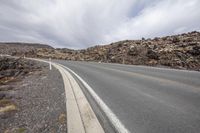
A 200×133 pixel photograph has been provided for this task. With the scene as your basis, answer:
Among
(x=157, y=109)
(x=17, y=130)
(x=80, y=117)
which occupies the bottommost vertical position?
(x=17, y=130)

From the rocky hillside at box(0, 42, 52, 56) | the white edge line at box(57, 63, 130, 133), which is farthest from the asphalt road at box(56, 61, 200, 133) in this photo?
the rocky hillside at box(0, 42, 52, 56)

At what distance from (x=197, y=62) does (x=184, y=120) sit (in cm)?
1773

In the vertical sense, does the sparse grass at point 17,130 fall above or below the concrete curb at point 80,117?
below

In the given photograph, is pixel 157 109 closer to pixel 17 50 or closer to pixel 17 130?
pixel 17 130

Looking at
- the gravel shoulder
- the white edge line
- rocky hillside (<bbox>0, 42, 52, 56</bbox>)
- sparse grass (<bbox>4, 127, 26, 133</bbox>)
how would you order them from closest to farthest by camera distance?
the white edge line, sparse grass (<bbox>4, 127, 26, 133</bbox>), the gravel shoulder, rocky hillside (<bbox>0, 42, 52, 56</bbox>)

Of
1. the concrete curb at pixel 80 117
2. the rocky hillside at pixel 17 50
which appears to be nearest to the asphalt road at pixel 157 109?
the concrete curb at pixel 80 117

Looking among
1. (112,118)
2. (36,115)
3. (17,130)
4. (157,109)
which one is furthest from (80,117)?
(157,109)

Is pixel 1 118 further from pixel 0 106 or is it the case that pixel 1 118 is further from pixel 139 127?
pixel 139 127

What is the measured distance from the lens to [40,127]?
14.3 feet

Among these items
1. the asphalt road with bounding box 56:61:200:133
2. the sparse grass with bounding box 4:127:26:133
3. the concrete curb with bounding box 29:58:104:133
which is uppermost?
the asphalt road with bounding box 56:61:200:133

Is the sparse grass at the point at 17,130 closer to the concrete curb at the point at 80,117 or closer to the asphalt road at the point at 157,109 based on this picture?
the concrete curb at the point at 80,117

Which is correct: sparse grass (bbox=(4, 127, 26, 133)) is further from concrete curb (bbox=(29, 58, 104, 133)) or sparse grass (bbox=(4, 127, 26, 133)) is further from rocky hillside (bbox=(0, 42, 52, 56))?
rocky hillside (bbox=(0, 42, 52, 56))

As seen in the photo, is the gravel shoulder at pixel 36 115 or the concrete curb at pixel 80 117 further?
the gravel shoulder at pixel 36 115

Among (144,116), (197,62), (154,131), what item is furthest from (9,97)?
(197,62)
